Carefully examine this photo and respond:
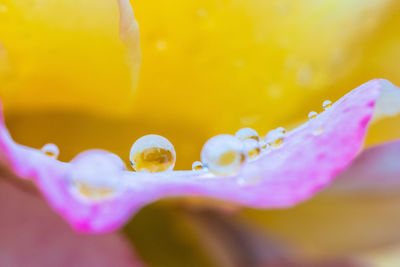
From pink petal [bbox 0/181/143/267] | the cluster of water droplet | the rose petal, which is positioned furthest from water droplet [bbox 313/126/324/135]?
pink petal [bbox 0/181/143/267]

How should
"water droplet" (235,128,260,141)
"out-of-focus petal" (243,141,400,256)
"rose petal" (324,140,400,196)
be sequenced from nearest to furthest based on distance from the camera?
1. "water droplet" (235,128,260,141)
2. "rose petal" (324,140,400,196)
3. "out-of-focus petal" (243,141,400,256)

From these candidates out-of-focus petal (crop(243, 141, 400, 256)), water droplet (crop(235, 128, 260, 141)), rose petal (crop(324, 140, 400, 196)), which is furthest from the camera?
out-of-focus petal (crop(243, 141, 400, 256))

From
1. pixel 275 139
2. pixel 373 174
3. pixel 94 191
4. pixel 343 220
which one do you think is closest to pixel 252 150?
pixel 275 139

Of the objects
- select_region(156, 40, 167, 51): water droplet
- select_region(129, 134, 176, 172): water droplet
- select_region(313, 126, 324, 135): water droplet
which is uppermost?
select_region(156, 40, 167, 51): water droplet

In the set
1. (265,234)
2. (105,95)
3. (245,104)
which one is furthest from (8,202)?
(265,234)

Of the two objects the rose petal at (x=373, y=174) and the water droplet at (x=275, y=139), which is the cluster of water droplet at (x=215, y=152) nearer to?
the water droplet at (x=275, y=139)

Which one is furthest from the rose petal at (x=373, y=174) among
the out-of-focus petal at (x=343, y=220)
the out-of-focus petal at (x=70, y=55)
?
the out-of-focus petal at (x=70, y=55)

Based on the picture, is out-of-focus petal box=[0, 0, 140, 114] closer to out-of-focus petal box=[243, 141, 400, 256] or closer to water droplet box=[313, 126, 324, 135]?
water droplet box=[313, 126, 324, 135]
